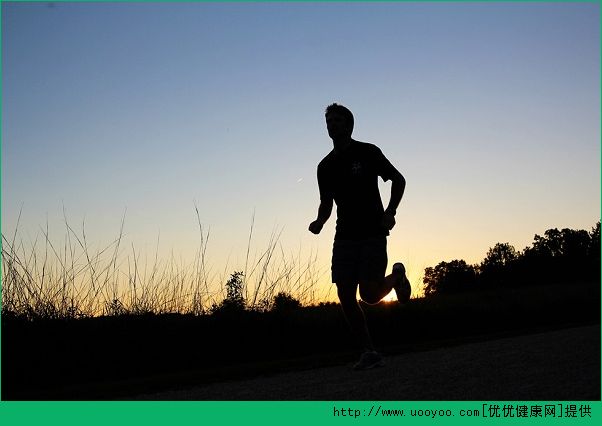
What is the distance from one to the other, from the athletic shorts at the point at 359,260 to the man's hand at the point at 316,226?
0.19m

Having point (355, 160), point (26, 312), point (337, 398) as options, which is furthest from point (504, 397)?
point (26, 312)

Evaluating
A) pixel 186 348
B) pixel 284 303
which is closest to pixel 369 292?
pixel 186 348

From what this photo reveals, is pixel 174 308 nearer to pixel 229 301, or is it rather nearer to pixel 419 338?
pixel 229 301

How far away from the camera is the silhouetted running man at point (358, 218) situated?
174 inches

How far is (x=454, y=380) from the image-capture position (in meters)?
3.46

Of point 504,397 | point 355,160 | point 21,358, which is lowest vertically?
point 504,397

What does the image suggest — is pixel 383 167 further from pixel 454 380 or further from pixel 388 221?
pixel 454 380

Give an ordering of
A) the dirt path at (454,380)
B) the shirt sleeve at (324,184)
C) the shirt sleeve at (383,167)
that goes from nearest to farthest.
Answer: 1. the dirt path at (454,380)
2. the shirt sleeve at (383,167)
3. the shirt sleeve at (324,184)

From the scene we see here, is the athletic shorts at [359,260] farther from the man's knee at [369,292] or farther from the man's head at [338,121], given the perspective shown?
the man's head at [338,121]

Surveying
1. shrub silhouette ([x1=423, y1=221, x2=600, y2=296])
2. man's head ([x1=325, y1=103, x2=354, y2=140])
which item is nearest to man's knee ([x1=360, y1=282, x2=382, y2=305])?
man's head ([x1=325, y1=103, x2=354, y2=140])

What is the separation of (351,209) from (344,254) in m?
0.33

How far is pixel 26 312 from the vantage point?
223 inches

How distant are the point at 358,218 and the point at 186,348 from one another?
223 centimetres

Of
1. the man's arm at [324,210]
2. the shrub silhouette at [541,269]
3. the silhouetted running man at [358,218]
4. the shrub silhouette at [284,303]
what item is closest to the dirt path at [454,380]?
the silhouetted running man at [358,218]
